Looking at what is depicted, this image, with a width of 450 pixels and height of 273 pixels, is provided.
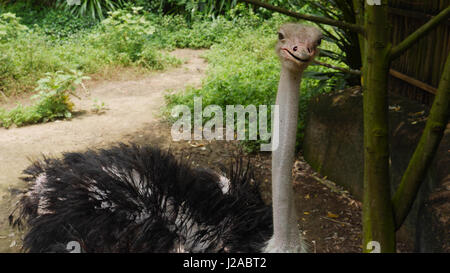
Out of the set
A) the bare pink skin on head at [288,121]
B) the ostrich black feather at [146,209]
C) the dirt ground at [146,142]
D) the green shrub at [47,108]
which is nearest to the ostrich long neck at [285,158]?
the bare pink skin on head at [288,121]

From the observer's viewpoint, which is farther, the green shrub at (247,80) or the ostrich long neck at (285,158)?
the green shrub at (247,80)

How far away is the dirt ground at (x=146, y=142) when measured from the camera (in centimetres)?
335

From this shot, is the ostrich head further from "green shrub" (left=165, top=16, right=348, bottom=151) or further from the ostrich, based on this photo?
"green shrub" (left=165, top=16, right=348, bottom=151)

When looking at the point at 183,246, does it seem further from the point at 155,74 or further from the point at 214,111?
the point at 155,74

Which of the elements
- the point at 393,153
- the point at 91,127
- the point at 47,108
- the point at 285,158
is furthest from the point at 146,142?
the point at 285,158

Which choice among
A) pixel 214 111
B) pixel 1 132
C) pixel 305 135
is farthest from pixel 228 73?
pixel 1 132

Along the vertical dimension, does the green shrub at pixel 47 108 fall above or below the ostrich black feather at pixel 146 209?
above

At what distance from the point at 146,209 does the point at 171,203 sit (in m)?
0.13

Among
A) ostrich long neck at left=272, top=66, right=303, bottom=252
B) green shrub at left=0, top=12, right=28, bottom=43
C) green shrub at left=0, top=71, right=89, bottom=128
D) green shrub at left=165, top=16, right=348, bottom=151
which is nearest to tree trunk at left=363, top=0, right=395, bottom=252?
ostrich long neck at left=272, top=66, right=303, bottom=252

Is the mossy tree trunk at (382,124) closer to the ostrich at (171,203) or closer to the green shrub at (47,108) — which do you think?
the ostrich at (171,203)

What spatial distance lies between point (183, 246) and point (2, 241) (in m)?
1.60

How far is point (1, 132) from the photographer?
529cm

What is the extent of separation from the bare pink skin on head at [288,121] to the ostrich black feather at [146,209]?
8.8 inches

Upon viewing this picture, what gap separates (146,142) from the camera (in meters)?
→ 4.89
